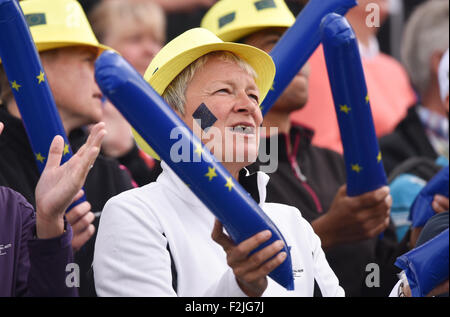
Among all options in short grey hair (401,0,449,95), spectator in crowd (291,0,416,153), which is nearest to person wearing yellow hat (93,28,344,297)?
spectator in crowd (291,0,416,153)

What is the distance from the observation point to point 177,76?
2469 mm

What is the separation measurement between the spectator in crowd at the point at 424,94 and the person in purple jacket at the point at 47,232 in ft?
8.65

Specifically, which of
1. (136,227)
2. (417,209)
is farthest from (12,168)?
(417,209)

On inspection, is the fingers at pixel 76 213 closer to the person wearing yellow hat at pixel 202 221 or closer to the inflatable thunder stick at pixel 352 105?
the person wearing yellow hat at pixel 202 221

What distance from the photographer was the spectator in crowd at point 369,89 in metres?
4.86

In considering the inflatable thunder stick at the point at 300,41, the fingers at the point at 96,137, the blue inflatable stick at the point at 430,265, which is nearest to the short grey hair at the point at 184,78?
the fingers at the point at 96,137

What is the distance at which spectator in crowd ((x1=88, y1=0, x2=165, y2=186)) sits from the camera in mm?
4703

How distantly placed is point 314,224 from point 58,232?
3.35ft

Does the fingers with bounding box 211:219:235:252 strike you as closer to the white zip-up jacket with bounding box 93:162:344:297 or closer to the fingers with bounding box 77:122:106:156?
the white zip-up jacket with bounding box 93:162:344:297

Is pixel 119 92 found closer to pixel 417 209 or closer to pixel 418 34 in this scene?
pixel 417 209

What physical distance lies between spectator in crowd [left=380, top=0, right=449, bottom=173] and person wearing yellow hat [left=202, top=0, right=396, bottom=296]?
→ 95cm

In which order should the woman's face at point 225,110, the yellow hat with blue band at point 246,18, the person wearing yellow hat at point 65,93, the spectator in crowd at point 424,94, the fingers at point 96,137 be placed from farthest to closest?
the spectator in crowd at point 424,94
the yellow hat with blue band at point 246,18
the person wearing yellow hat at point 65,93
the woman's face at point 225,110
the fingers at point 96,137

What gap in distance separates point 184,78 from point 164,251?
1.74 feet

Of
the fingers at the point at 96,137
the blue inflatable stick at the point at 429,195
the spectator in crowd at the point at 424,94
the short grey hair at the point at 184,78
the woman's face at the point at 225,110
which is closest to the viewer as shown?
the fingers at the point at 96,137
